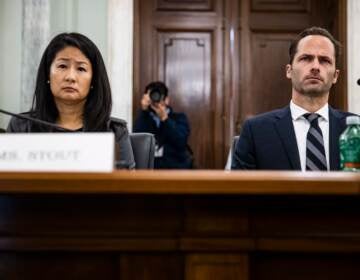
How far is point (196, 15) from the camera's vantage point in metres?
4.31

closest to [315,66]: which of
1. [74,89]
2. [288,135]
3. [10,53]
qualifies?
[288,135]

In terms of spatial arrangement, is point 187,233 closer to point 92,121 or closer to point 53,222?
point 53,222

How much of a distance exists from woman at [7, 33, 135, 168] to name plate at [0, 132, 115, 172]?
0.91m

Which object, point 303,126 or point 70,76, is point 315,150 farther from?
point 70,76

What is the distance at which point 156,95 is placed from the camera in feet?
12.0

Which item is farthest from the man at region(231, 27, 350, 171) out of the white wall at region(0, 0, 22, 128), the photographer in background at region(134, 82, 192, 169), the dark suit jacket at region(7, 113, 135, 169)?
the white wall at region(0, 0, 22, 128)

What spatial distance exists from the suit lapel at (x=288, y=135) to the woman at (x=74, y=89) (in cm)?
49

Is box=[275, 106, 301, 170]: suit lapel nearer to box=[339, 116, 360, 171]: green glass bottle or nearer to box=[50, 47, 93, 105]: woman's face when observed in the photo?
box=[339, 116, 360, 171]: green glass bottle

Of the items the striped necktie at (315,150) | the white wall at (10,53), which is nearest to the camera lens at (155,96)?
the white wall at (10,53)

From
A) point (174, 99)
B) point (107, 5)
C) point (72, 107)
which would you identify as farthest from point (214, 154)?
point (72, 107)

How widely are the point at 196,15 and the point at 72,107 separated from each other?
103 inches

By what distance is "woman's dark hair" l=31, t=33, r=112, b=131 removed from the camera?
186 cm

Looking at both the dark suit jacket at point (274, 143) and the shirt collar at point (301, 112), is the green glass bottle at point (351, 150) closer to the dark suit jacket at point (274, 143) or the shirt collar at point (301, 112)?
the dark suit jacket at point (274, 143)

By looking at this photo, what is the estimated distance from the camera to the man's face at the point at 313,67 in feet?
6.29
